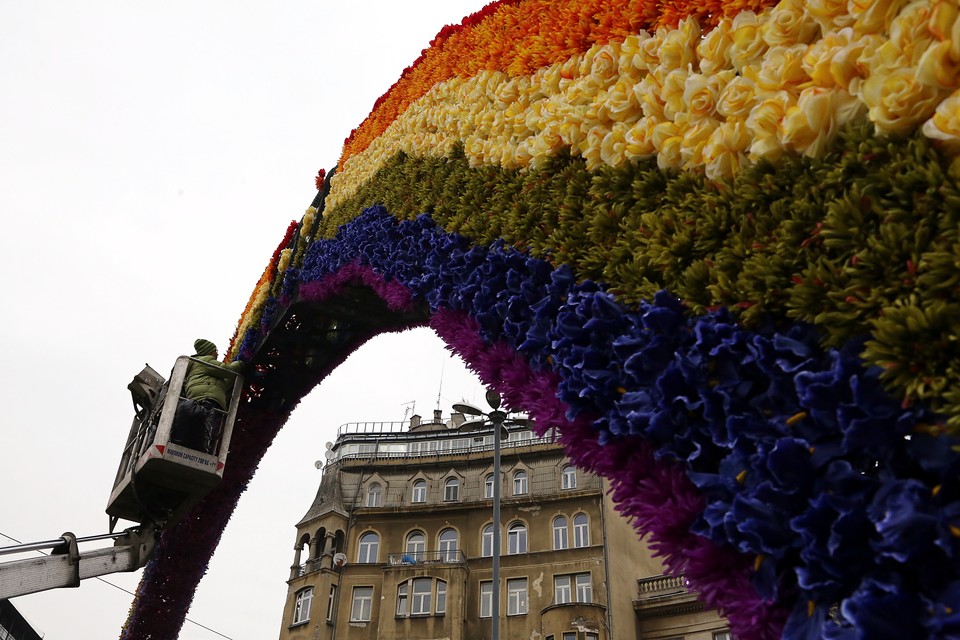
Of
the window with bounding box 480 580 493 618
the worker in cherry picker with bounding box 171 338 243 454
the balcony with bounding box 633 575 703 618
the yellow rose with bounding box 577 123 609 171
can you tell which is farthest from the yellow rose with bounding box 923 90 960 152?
the window with bounding box 480 580 493 618

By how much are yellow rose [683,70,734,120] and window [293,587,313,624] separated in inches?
966

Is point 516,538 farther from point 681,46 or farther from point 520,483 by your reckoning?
point 681,46

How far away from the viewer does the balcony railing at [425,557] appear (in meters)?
23.9

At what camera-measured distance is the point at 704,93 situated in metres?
2.05

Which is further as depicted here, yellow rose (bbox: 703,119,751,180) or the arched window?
the arched window

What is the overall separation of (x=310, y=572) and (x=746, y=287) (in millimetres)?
24917

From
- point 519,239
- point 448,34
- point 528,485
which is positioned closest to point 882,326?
point 519,239

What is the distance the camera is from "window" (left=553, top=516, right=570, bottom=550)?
23.2m

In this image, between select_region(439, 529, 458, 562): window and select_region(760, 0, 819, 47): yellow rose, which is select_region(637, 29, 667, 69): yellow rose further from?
select_region(439, 529, 458, 562): window

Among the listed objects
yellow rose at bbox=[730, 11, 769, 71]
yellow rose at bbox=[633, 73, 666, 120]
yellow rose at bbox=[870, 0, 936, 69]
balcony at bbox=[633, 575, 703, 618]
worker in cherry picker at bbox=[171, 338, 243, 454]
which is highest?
balcony at bbox=[633, 575, 703, 618]

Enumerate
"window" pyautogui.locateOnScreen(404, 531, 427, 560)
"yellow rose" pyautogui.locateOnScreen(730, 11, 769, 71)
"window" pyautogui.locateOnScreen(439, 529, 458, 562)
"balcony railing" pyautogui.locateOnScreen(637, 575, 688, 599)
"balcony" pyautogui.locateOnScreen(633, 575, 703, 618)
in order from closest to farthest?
"yellow rose" pyautogui.locateOnScreen(730, 11, 769, 71) → "balcony" pyautogui.locateOnScreen(633, 575, 703, 618) → "balcony railing" pyautogui.locateOnScreen(637, 575, 688, 599) → "window" pyautogui.locateOnScreen(439, 529, 458, 562) → "window" pyautogui.locateOnScreen(404, 531, 427, 560)

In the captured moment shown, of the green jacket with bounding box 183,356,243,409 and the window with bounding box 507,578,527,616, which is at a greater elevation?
the window with bounding box 507,578,527,616

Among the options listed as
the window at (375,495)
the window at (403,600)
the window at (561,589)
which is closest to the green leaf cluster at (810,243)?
the window at (561,589)

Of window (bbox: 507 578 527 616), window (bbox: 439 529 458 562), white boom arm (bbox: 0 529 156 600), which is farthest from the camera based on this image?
window (bbox: 439 529 458 562)
